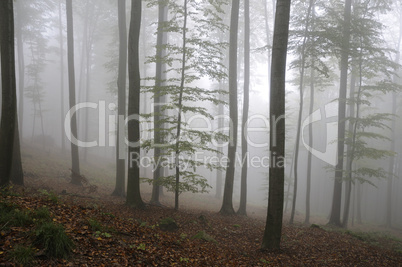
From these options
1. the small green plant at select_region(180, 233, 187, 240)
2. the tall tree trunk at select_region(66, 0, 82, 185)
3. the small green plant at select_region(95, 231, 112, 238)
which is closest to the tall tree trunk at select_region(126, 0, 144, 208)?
the small green plant at select_region(180, 233, 187, 240)

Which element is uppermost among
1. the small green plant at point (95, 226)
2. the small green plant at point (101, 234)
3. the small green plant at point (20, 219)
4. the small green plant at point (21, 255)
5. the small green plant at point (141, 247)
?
the small green plant at point (20, 219)

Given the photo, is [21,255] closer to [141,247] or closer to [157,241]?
[141,247]

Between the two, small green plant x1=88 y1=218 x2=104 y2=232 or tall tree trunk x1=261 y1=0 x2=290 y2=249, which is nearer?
small green plant x1=88 y1=218 x2=104 y2=232

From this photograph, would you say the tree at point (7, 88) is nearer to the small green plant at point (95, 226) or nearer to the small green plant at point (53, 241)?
the small green plant at point (95, 226)

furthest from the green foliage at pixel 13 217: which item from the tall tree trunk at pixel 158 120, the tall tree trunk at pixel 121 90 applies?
the tall tree trunk at pixel 121 90

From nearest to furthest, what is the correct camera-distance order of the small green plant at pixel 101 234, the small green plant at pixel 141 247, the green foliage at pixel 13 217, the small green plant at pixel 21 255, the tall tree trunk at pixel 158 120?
the small green plant at pixel 21 255
the green foliage at pixel 13 217
the small green plant at pixel 101 234
the small green plant at pixel 141 247
the tall tree trunk at pixel 158 120

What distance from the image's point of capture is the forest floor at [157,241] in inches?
171

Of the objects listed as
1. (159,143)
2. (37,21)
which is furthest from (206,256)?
(37,21)

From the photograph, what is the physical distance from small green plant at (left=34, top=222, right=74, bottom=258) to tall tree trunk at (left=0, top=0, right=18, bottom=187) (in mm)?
4208

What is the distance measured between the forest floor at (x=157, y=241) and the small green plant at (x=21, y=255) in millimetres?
15

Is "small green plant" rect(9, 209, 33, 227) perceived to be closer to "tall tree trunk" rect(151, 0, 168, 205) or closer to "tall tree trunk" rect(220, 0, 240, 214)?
"tall tree trunk" rect(151, 0, 168, 205)

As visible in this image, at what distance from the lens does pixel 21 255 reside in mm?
3711

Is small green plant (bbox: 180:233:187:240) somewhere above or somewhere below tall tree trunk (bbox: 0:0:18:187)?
below

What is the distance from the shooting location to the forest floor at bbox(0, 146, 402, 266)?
4.35 meters
